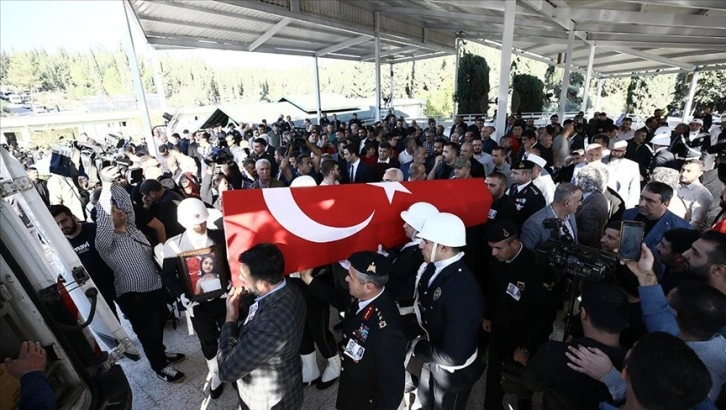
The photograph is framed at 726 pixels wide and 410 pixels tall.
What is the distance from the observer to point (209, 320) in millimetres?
2771

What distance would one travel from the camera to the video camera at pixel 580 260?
1933mm

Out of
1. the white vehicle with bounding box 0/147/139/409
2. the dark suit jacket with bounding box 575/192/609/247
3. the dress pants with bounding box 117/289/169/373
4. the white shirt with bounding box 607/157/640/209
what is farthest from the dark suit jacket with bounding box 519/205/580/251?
the dress pants with bounding box 117/289/169/373

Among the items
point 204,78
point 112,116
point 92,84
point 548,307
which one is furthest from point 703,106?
point 92,84

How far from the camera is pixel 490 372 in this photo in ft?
8.39

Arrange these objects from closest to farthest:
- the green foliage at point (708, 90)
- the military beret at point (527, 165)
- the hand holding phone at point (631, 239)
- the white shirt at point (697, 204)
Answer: the hand holding phone at point (631, 239)
the white shirt at point (697, 204)
the military beret at point (527, 165)
the green foliage at point (708, 90)

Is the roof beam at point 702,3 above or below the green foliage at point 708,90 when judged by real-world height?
above

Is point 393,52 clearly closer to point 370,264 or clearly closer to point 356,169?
point 356,169

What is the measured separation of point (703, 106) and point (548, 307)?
3824 centimetres

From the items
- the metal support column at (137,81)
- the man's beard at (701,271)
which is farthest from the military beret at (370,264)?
the metal support column at (137,81)

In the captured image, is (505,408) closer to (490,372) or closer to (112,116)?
(490,372)

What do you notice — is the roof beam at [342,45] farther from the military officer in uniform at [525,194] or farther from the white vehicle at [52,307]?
the white vehicle at [52,307]

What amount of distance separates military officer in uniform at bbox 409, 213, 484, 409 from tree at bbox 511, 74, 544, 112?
24.7 m

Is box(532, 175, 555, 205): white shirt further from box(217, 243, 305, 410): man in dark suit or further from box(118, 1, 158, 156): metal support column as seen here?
box(118, 1, 158, 156): metal support column

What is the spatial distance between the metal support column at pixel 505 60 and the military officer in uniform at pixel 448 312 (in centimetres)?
679
